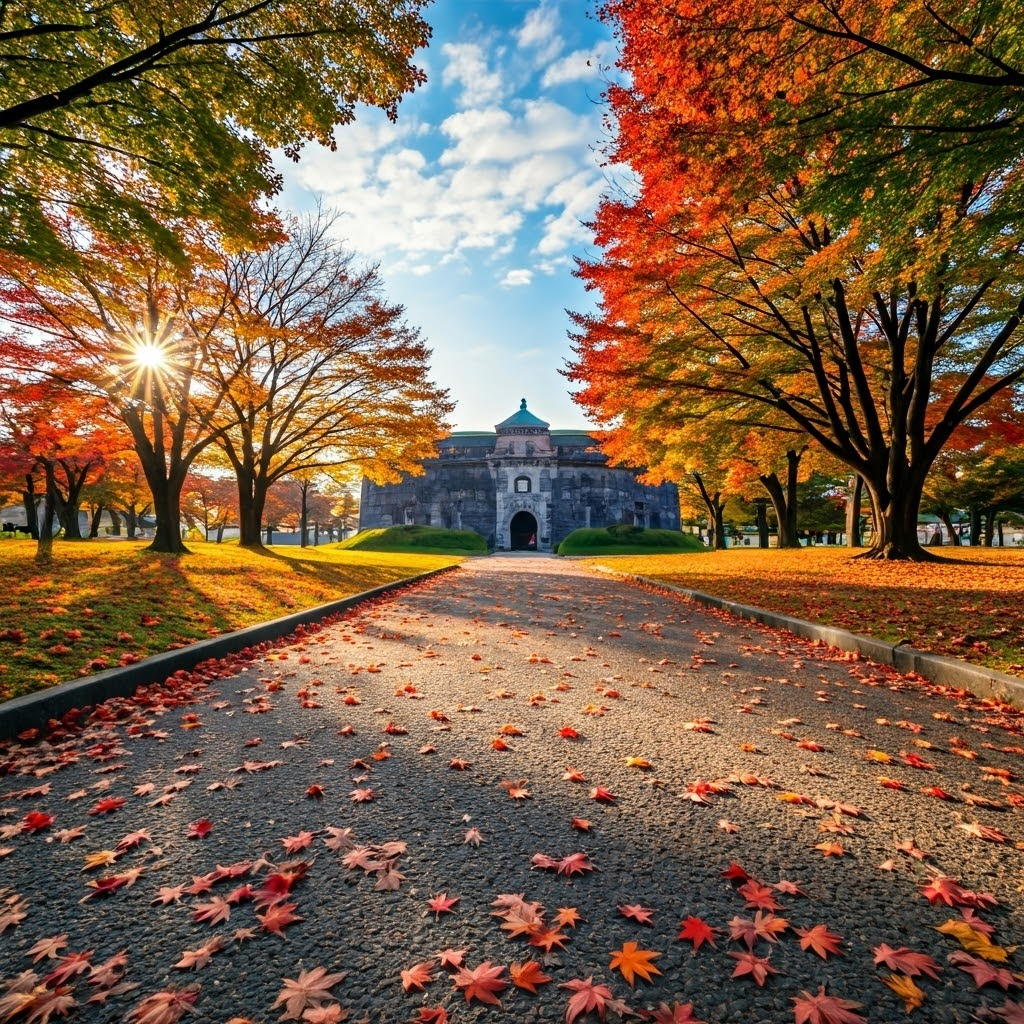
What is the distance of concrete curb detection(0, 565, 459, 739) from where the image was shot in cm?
383

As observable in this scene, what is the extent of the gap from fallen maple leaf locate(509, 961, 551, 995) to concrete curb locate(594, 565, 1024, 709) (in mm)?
4830

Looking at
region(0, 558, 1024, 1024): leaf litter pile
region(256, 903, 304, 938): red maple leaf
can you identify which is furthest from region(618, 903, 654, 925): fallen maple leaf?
region(256, 903, 304, 938): red maple leaf

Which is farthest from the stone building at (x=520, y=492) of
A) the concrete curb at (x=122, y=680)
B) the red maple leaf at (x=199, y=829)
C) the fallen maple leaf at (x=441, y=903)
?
the fallen maple leaf at (x=441, y=903)

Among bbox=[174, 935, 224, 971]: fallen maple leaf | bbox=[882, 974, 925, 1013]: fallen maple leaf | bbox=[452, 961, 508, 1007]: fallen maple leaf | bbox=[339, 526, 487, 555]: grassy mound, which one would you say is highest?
bbox=[882, 974, 925, 1013]: fallen maple leaf

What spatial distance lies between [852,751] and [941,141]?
23.3ft

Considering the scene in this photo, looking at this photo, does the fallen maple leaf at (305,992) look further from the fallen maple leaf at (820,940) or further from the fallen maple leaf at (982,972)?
the fallen maple leaf at (982,972)

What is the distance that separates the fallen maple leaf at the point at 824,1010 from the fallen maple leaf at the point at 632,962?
423 mm

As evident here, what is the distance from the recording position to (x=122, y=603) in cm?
748

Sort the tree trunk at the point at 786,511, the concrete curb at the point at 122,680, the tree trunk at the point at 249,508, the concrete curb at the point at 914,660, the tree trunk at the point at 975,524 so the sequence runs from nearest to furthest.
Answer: the concrete curb at the point at 122,680
the concrete curb at the point at 914,660
the tree trunk at the point at 249,508
the tree trunk at the point at 786,511
the tree trunk at the point at 975,524

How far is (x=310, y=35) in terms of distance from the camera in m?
7.22

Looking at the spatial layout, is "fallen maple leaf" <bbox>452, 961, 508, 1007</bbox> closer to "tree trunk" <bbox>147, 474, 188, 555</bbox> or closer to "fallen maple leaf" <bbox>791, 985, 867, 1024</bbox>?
"fallen maple leaf" <bbox>791, 985, 867, 1024</bbox>

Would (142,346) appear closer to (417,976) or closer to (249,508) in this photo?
(249,508)

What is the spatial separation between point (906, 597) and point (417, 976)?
10.4 m

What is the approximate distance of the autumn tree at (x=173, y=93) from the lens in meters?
6.77
